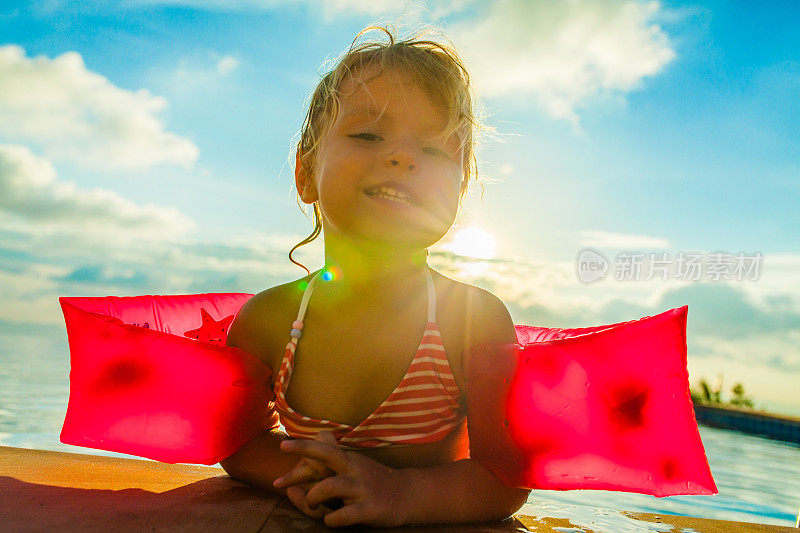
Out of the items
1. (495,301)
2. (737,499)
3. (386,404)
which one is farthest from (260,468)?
(737,499)

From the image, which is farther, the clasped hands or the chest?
the chest

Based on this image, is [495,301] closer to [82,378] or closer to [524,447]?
[524,447]

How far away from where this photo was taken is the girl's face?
167cm

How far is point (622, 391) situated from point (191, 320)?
64.3 inches

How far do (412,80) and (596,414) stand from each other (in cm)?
114

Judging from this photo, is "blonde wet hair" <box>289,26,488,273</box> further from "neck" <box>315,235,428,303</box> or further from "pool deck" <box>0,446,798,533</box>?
"pool deck" <box>0,446,798,533</box>

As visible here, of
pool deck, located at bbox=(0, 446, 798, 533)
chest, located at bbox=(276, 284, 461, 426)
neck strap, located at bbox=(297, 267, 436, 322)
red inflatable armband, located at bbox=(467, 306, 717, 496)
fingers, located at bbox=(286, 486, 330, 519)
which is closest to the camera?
pool deck, located at bbox=(0, 446, 798, 533)

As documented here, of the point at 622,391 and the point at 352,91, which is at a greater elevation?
the point at 352,91

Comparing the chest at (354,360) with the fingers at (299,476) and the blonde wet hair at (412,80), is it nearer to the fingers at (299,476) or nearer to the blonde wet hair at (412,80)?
the fingers at (299,476)

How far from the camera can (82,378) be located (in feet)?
5.91

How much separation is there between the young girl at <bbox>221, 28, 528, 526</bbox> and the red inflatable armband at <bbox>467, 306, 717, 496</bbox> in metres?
0.11

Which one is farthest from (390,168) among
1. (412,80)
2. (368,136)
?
(412,80)

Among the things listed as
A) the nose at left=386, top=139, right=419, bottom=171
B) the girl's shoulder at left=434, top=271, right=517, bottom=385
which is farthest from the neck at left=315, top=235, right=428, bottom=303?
the nose at left=386, top=139, right=419, bottom=171

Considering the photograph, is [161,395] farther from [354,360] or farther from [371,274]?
[371,274]
